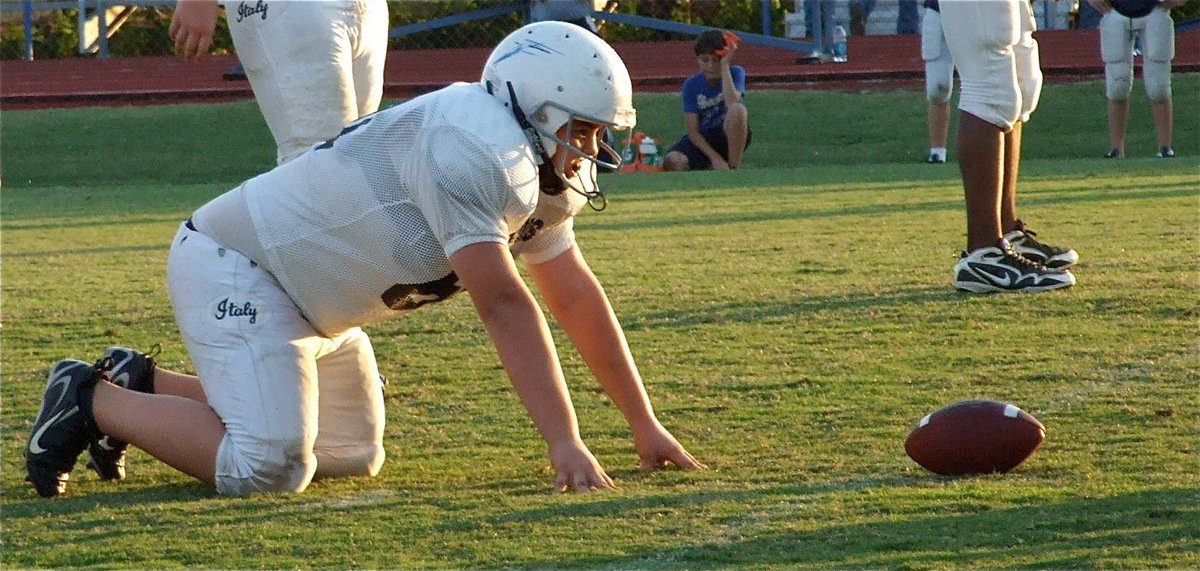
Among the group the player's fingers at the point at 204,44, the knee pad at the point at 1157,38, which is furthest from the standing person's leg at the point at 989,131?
the knee pad at the point at 1157,38

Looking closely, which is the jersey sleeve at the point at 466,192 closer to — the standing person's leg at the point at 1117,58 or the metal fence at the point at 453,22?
the standing person's leg at the point at 1117,58

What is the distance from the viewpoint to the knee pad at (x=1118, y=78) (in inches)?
493

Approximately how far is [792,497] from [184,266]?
1444 mm

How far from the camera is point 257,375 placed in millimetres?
3584

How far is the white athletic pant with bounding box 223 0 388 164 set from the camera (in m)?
4.62

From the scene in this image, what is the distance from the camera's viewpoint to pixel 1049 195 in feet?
30.8

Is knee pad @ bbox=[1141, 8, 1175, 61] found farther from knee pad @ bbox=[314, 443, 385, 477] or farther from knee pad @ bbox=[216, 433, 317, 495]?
knee pad @ bbox=[216, 433, 317, 495]

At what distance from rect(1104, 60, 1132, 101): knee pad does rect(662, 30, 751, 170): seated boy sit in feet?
8.99

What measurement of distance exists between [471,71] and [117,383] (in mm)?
15821

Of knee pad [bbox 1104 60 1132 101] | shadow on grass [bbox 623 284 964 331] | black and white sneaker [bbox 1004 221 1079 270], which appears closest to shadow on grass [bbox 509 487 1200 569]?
shadow on grass [bbox 623 284 964 331]

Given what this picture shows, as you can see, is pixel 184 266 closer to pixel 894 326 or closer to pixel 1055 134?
pixel 894 326

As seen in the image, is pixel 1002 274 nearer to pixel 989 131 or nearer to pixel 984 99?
pixel 989 131

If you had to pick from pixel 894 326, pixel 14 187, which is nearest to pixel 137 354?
pixel 894 326

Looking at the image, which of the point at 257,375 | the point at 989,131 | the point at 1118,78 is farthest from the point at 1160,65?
the point at 257,375
